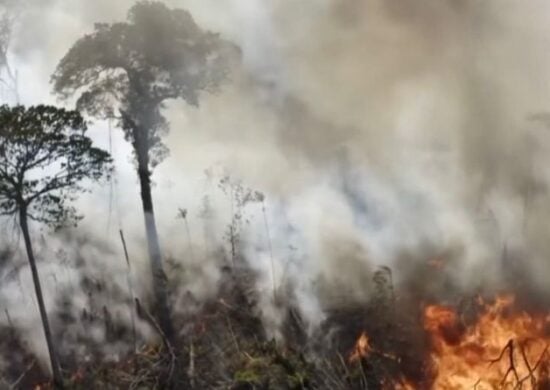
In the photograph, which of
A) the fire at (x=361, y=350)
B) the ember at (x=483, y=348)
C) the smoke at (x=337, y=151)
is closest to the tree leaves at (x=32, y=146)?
the smoke at (x=337, y=151)

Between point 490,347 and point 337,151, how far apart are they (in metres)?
9.96

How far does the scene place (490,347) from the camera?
1825cm

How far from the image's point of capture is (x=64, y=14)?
87.5 feet

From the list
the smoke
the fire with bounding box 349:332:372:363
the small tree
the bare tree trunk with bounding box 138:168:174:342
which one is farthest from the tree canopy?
the fire with bounding box 349:332:372:363

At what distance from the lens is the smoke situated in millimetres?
21453

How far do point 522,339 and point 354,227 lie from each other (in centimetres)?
617

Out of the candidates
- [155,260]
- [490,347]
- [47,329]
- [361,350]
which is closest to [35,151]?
[47,329]

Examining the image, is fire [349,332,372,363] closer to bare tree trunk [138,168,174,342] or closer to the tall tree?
bare tree trunk [138,168,174,342]

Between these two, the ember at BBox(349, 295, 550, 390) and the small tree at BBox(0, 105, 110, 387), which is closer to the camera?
the small tree at BBox(0, 105, 110, 387)

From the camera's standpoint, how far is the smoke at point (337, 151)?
21453mm

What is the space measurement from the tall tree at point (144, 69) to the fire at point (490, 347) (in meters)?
7.90

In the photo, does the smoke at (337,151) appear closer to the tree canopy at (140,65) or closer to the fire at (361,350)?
the fire at (361,350)

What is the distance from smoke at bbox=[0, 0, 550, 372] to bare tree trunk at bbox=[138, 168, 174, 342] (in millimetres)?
566

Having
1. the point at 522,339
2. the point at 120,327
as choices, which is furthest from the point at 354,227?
the point at 120,327
